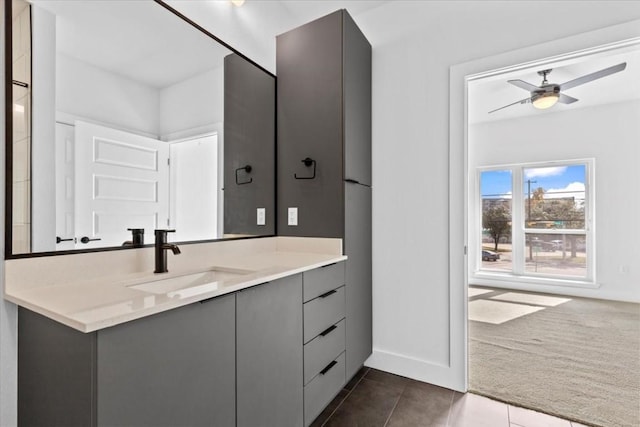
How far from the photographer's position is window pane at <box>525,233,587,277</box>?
4691 millimetres

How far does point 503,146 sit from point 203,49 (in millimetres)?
5070

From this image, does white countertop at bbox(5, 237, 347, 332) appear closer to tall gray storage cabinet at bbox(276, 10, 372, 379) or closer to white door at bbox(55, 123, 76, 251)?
white door at bbox(55, 123, 76, 251)

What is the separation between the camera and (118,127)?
4.37 ft

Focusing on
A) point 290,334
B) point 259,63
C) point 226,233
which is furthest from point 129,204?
point 259,63

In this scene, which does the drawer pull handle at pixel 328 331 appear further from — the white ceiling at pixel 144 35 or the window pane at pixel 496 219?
the window pane at pixel 496 219

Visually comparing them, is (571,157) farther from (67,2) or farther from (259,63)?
(67,2)

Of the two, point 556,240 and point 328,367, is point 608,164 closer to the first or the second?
point 556,240

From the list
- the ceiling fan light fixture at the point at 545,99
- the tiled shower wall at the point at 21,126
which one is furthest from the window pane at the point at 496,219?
the tiled shower wall at the point at 21,126

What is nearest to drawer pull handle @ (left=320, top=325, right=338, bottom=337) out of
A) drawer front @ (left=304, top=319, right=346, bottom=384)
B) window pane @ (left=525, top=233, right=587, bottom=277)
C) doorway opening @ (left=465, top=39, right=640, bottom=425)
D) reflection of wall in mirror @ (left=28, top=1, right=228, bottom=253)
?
drawer front @ (left=304, top=319, right=346, bottom=384)

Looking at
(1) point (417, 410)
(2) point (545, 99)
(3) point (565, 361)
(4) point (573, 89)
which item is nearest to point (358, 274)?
(1) point (417, 410)

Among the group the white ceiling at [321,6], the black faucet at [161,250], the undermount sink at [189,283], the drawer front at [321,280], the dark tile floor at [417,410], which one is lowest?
the dark tile floor at [417,410]

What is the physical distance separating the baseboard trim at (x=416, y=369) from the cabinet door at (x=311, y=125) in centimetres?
107

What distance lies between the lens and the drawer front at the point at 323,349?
1.57m

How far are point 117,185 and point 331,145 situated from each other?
121 centimetres
